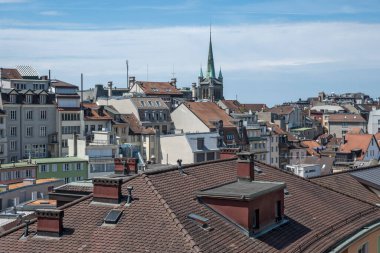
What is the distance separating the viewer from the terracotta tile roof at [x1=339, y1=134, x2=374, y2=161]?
10244 cm

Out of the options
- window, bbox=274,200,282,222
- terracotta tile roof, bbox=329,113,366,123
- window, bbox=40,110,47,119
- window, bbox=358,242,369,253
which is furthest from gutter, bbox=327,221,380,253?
terracotta tile roof, bbox=329,113,366,123

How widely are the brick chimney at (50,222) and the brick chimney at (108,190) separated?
6.49 ft

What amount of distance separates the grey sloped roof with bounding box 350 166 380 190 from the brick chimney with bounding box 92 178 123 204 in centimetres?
1914

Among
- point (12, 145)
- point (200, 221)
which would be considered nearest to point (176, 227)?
point (200, 221)

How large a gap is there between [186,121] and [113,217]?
82960 millimetres

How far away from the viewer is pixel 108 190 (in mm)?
22828

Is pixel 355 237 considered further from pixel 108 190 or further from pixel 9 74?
pixel 9 74

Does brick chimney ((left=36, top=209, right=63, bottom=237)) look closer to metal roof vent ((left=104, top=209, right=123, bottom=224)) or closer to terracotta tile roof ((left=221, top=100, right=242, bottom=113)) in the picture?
metal roof vent ((left=104, top=209, right=123, bottom=224))

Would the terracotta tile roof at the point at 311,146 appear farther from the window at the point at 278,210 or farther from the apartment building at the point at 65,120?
the window at the point at 278,210

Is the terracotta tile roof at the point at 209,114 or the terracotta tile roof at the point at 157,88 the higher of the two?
the terracotta tile roof at the point at 157,88

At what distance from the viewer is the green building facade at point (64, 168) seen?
241ft

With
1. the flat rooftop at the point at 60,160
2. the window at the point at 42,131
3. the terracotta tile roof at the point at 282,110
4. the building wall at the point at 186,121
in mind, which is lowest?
the flat rooftop at the point at 60,160

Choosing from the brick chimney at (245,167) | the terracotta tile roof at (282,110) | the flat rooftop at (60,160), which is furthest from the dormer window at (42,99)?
the terracotta tile roof at (282,110)

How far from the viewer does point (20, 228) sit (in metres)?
22.6
